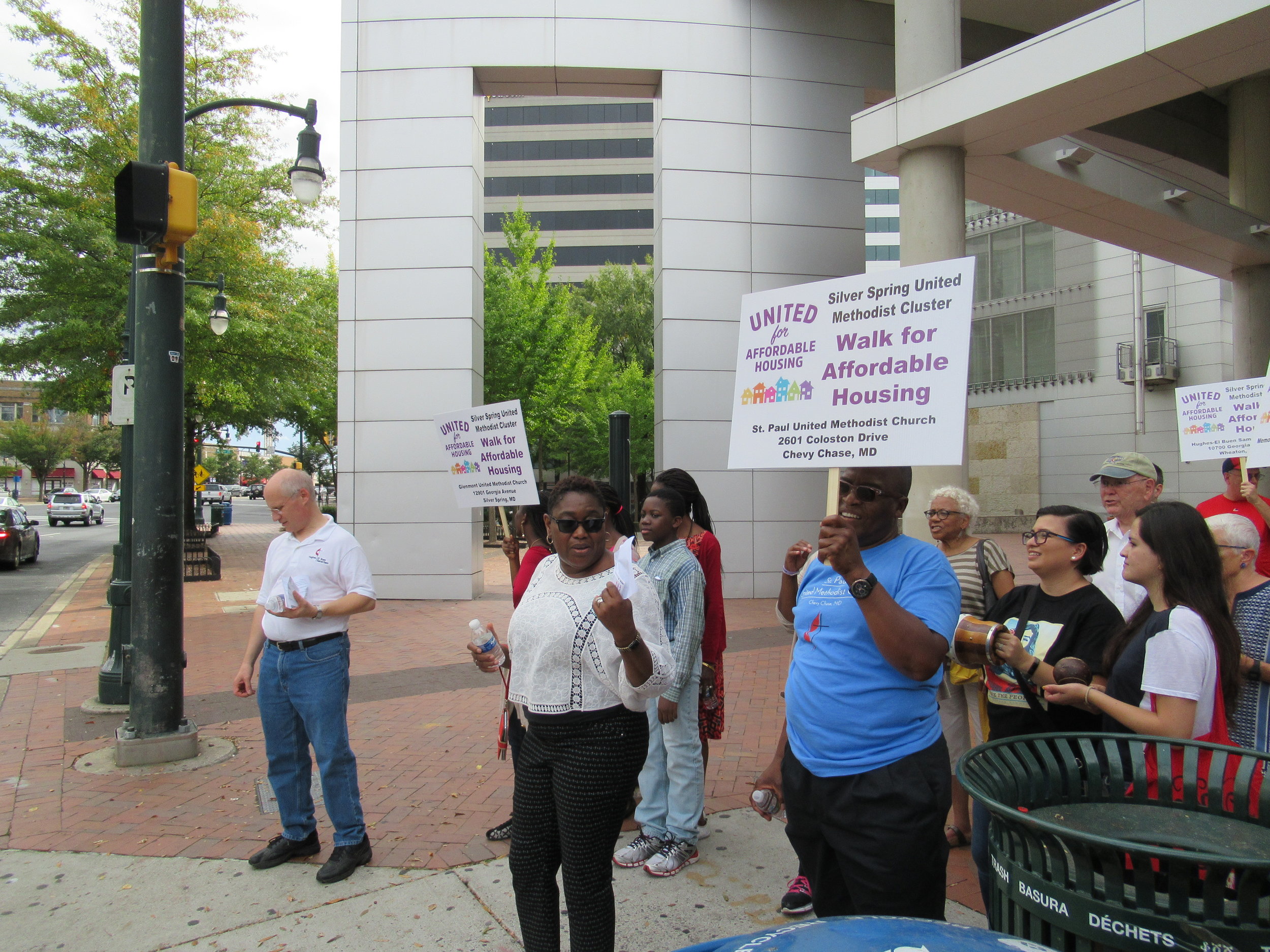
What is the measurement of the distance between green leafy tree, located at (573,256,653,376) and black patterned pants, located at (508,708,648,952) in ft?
123

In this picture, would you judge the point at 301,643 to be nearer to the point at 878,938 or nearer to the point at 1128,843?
the point at 878,938

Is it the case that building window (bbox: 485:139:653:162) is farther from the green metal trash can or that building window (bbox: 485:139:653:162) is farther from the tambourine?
the green metal trash can

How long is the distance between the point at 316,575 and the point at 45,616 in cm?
1249

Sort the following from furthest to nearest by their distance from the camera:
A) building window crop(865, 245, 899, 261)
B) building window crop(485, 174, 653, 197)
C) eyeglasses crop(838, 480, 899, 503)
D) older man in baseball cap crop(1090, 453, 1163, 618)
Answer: building window crop(865, 245, 899, 261)
building window crop(485, 174, 653, 197)
older man in baseball cap crop(1090, 453, 1163, 618)
eyeglasses crop(838, 480, 899, 503)

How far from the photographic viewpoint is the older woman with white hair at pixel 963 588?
420 centimetres

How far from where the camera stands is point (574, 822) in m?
2.88

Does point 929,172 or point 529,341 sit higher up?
point 529,341

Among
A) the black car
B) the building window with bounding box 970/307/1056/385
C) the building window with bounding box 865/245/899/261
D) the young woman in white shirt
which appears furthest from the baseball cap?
the building window with bounding box 865/245/899/261

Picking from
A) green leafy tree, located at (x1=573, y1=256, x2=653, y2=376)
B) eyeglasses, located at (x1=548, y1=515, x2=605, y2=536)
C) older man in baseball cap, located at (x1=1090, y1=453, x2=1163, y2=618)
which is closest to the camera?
eyeglasses, located at (x1=548, y1=515, x2=605, y2=536)

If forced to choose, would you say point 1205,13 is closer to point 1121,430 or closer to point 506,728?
point 506,728

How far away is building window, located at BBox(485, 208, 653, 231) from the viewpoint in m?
64.0

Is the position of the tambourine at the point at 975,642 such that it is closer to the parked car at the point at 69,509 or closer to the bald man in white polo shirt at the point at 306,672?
the bald man in white polo shirt at the point at 306,672

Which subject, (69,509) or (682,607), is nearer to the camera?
(682,607)

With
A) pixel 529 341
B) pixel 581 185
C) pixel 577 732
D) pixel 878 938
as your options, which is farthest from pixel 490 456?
pixel 581 185
